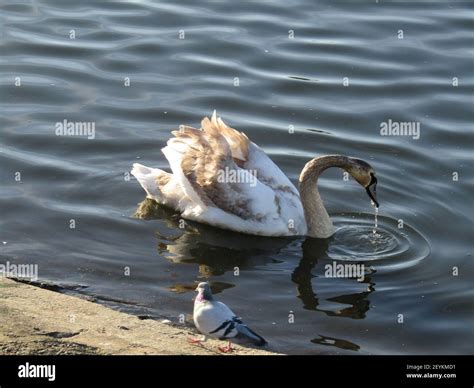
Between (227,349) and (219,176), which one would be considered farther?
(219,176)

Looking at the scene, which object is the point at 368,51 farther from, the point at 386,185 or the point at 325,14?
the point at 386,185

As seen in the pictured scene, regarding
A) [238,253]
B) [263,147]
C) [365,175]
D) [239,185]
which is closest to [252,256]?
[238,253]

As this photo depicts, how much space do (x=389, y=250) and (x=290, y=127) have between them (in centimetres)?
353

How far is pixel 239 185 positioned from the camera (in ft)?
45.7

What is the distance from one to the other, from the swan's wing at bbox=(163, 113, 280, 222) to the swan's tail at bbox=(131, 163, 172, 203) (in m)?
0.24

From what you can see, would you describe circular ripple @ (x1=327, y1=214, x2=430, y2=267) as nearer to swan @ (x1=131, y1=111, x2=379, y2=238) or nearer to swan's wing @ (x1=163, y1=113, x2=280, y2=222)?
swan @ (x1=131, y1=111, x2=379, y2=238)

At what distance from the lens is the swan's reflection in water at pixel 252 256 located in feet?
41.1

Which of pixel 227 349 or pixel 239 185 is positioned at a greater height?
pixel 239 185

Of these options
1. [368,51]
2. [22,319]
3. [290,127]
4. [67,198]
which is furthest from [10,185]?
[368,51]

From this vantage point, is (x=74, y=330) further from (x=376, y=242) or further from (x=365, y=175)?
(x=365, y=175)

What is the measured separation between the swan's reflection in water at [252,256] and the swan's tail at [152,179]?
0.21 metres

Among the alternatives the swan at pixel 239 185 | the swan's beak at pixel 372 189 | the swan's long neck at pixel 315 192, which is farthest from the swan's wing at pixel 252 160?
the swan's beak at pixel 372 189

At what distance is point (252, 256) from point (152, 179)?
68.6 inches

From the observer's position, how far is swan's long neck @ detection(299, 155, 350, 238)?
46.1 feet
